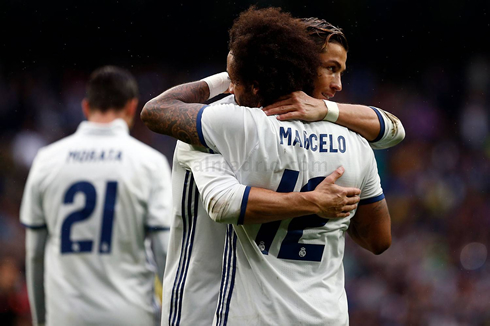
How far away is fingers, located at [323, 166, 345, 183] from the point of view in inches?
84.9

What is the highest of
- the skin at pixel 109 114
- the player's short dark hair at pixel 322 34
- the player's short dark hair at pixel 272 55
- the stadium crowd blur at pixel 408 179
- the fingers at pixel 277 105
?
the player's short dark hair at pixel 322 34

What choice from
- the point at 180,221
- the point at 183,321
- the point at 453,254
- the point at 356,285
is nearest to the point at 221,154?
the point at 180,221

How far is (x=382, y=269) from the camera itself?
8406mm

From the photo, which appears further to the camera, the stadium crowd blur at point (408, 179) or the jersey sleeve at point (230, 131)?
the stadium crowd blur at point (408, 179)

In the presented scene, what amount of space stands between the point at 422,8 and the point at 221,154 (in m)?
8.96

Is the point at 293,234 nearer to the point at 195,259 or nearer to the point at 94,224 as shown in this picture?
the point at 195,259

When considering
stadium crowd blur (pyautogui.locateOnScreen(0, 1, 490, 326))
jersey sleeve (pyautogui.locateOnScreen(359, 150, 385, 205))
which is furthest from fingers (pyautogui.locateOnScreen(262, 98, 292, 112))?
stadium crowd blur (pyautogui.locateOnScreen(0, 1, 490, 326))

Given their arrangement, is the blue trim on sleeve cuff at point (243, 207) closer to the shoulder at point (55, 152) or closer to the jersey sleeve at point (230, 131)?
the jersey sleeve at point (230, 131)

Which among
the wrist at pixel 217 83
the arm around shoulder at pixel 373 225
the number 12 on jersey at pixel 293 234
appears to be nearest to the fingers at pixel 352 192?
the number 12 on jersey at pixel 293 234

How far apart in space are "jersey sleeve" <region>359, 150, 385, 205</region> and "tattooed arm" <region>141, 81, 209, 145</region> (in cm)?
72

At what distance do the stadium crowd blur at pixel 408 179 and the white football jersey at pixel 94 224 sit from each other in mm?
3508

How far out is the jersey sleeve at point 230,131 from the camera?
2062mm

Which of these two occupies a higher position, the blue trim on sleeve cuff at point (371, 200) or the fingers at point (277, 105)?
the fingers at point (277, 105)

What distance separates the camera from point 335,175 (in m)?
2.17
